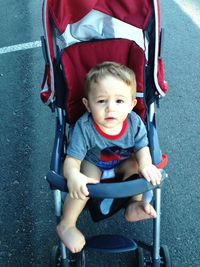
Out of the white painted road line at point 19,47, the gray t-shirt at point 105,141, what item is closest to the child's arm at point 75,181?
the gray t-shirt at point 105,141

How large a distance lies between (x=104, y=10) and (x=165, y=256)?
1218 millimetres

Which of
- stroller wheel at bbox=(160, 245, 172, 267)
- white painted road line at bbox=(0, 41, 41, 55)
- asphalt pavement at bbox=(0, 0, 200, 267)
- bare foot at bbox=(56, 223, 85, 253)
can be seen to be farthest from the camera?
white painted road line at bbox=(0, 41, 41, 55)

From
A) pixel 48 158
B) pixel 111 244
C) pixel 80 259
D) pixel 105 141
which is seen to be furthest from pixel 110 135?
pixel 48 158

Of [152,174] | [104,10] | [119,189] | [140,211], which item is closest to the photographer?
[119,189]

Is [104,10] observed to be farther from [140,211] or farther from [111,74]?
[140,211]

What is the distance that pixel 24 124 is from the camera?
3.02m

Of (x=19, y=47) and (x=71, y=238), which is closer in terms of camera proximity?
(x=71, y=238)

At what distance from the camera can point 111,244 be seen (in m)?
1.91

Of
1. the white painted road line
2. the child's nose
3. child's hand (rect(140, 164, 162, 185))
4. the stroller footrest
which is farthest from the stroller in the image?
the white painted road line

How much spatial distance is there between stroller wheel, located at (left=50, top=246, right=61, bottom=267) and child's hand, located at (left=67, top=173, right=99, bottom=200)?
0.56 meters

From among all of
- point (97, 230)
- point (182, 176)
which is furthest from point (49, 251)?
point (182, 176)

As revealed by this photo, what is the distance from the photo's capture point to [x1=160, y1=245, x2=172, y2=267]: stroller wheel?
1962 millimetres

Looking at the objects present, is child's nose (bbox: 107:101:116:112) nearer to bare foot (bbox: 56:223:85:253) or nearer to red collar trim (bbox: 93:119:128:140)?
red collar trim (bbox: 93:119:128:140)

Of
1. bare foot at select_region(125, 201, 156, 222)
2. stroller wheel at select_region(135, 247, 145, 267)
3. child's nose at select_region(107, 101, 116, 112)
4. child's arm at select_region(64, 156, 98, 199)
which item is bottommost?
stroller wheel at select_region(135, 247, 145, 267)
